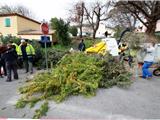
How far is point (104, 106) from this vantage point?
7484mm

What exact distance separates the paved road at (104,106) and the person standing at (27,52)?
485cm

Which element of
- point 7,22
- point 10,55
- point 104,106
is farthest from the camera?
point 7,22

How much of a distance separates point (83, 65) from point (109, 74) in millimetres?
1014

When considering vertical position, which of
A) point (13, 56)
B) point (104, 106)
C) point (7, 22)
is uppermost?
point (7, 22)

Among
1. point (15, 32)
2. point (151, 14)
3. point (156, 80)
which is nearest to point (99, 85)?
point (156, 80)

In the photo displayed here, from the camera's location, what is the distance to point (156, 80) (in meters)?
11.8

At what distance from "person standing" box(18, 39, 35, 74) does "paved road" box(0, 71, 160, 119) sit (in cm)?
485

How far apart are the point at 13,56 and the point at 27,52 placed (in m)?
1.96

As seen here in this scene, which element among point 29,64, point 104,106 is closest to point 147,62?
point 104,106

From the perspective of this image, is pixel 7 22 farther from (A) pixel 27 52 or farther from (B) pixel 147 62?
(B) pixel 147 62

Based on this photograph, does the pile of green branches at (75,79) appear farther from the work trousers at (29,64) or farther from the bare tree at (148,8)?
the bare tree at (148,8)

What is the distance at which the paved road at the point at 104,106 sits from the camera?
7.03m

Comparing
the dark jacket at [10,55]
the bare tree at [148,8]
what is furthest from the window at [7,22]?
the dark jacket at [10,55]

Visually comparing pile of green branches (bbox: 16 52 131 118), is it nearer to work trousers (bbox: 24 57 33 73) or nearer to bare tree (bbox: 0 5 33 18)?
work trousers (bbox: 24 57 33 73)
